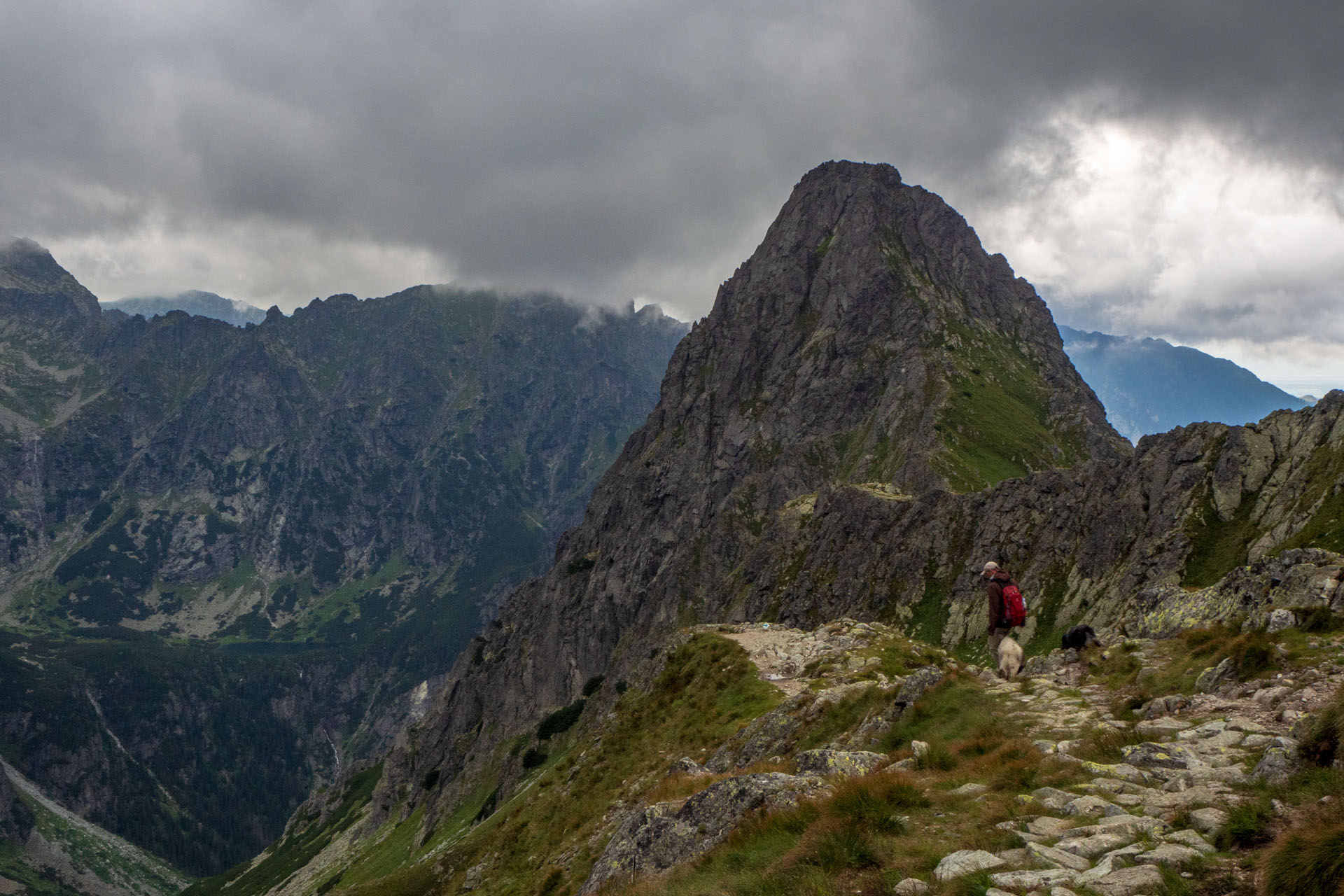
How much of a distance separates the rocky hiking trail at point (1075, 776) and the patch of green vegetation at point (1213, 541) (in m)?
36.7

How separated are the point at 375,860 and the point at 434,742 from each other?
58.2 metres

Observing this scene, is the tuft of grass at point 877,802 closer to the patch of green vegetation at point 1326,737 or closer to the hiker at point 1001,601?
the patch of green vegetation at point 1326,737

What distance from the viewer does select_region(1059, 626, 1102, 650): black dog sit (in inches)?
982

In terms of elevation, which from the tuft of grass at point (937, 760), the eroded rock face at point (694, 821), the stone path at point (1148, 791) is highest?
the stone path at point (1148, 791)

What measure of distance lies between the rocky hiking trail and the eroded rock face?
0.04 m

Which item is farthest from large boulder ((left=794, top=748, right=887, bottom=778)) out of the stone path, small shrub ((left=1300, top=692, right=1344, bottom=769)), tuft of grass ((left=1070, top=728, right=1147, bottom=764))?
small shrub ((left=1300, top=692, right=1344, bottom=769))

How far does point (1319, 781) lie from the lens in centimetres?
905

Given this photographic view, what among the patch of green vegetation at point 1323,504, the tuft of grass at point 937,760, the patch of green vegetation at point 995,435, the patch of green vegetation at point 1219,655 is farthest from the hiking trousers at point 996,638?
the patch of green vegetation at point 995,435

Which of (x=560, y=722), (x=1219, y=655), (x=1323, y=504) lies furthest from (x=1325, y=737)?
(x=560, y=722)

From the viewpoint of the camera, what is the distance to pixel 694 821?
15.3 meters

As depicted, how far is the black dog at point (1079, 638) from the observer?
24.9 meters

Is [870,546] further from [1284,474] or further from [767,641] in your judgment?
[767,641]

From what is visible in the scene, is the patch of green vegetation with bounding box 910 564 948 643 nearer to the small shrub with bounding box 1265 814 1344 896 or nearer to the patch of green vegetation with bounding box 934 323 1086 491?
the patch of green vegetation with bounding box 934 323 1086 491

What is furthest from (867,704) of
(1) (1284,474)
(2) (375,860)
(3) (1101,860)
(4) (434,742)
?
(4) (434,742)
